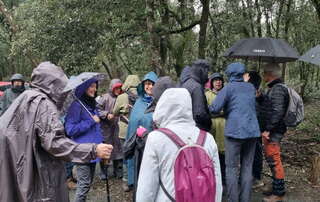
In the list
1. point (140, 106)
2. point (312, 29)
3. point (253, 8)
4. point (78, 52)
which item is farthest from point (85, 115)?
point (312, 29)

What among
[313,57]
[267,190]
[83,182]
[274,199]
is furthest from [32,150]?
[313,57]

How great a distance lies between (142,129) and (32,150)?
5.18ft

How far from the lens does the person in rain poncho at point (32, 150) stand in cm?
268

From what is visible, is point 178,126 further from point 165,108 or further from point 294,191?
point 294,191

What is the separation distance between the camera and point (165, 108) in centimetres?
269

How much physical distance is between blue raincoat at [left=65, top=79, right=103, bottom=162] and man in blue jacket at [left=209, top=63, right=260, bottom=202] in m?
1.64

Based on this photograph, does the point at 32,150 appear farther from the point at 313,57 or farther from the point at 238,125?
the point at 313,57

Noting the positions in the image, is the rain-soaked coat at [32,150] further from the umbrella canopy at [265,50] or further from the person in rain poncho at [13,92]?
the person in rain poncho at [13,92]

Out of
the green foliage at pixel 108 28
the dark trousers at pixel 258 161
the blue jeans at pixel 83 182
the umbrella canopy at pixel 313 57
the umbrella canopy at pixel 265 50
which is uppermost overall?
the green foliage at pixel 108 28

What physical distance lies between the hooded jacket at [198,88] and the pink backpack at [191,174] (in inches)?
86.9


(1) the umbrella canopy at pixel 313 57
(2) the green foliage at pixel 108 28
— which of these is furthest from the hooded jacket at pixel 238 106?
(2) the green foliage at pixel 108 28

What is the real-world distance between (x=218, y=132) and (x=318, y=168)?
2.08 metres

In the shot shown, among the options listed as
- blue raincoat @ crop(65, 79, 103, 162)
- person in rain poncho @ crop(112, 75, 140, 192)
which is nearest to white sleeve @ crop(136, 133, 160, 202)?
blue raincoat @ crop(65, 79, 103, 162)

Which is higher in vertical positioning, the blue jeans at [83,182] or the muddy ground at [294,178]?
the blue jeans at [83,182]
